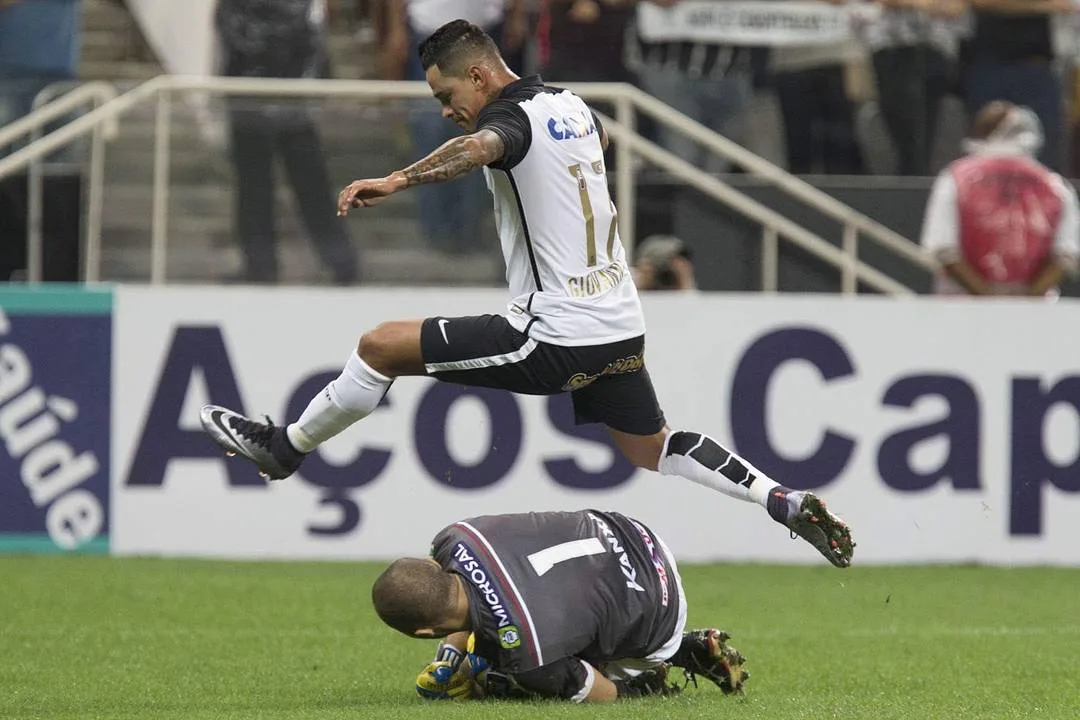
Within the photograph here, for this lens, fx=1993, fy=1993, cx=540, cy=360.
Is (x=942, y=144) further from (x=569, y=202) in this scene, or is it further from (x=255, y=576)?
(x=569, y=202)

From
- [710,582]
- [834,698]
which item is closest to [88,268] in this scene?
[710,582]

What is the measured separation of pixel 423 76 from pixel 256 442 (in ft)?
19.2

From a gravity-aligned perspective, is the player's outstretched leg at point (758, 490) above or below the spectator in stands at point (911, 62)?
below

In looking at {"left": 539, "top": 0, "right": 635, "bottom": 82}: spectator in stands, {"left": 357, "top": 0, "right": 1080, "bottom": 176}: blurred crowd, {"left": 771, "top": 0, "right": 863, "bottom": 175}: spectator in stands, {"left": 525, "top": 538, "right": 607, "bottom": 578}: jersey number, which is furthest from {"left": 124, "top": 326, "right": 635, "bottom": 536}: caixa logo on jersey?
{"left": 525, "top": 538, "right": 607, "bottom": 578}: jersey number

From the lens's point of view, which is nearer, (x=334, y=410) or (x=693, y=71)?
(x=334, y=410)

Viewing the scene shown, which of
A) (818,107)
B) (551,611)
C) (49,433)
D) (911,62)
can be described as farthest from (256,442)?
(911,62)

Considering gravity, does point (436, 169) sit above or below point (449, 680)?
above

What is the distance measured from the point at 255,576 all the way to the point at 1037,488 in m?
4.41

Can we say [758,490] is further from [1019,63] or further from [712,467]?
[1019,63]

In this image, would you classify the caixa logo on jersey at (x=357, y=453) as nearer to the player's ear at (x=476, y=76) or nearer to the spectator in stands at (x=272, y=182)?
the spectator in stands at (x=272, y=182)

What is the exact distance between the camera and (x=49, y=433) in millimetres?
11039

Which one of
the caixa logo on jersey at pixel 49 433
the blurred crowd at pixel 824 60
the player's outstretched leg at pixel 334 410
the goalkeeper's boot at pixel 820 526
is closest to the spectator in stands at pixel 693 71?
the blurred crowd at pixel 824 60

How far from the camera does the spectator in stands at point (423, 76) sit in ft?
38.3

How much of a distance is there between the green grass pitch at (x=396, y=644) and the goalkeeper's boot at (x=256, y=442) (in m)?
0.77
